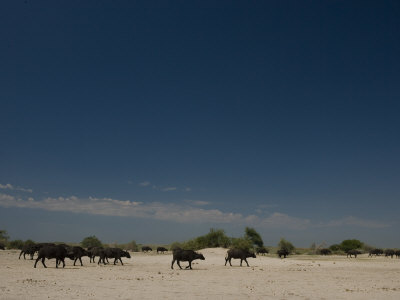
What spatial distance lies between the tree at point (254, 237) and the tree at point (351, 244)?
28098mm

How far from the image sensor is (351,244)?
91562 mm

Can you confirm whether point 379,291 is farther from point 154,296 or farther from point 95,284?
point 95,284

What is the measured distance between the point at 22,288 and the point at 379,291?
17.7m

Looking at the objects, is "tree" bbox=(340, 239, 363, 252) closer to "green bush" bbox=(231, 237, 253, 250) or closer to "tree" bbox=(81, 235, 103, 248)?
"green bush" bbox=(231, 237, 253, 250)

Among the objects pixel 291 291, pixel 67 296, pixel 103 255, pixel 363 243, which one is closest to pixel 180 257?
pixel 103 255

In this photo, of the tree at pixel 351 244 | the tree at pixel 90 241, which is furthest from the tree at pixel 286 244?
the tree at pixel 90 241

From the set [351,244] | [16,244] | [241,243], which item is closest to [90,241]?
[16,244]

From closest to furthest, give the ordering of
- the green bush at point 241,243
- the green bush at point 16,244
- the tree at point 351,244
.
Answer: the green bush at point 241,243, the green bush at point 16,244, the tree at point 351,244

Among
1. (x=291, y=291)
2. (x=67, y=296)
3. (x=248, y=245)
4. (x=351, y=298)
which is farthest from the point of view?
(x=248, y=245)

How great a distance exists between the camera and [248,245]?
223ft

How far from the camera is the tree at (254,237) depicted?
2862 inches

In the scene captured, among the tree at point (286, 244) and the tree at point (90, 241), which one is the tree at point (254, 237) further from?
the tree at point (90, 241)

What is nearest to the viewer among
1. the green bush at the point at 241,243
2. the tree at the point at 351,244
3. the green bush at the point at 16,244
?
the green bush at the point at 241,243

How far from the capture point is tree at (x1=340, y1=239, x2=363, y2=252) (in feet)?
293
